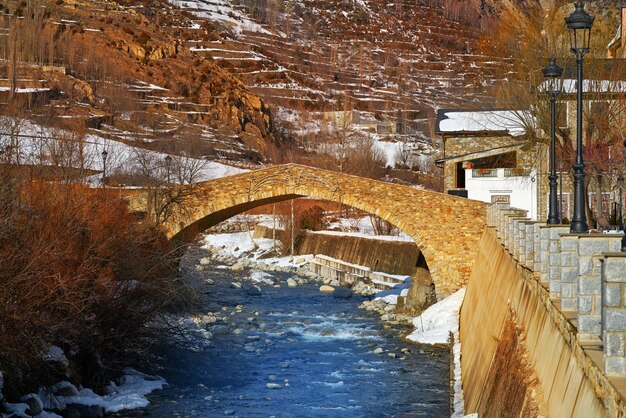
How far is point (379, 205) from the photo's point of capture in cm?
3108

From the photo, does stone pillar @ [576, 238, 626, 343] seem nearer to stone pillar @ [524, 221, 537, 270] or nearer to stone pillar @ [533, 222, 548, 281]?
stone pillar @ [533, 222, 548, 281]

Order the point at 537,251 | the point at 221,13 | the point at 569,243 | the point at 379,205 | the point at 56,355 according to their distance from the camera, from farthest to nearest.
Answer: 1. the point at 221,13
2. the point at 379,205
3. the point at 56,355
4. the point at 537,251
5. the point at 569,243

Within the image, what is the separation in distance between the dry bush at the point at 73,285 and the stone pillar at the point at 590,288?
365 inches

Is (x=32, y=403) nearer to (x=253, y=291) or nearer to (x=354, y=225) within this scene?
(x=253, y=291)

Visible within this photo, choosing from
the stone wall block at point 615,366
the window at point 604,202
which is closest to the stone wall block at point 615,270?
the stone wall block at point 615,366

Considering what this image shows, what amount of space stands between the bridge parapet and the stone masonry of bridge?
65.2 ft

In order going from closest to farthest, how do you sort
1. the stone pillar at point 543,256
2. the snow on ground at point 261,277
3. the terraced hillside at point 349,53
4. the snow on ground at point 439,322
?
the stone pillar at point 543,256 < the snow on ground at point 439,322 < the snow on ground at point 261,277 < the terraced hillside at point 349,53

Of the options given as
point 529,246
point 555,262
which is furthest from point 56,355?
point 555,262

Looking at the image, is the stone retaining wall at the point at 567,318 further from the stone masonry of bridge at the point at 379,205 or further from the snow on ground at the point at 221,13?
the snow on ground at the point at 221,13

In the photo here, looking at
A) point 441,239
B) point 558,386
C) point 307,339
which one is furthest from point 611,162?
point 558,386

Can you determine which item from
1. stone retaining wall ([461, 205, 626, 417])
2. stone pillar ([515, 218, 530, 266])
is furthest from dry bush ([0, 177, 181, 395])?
stone pillar ([515, 218, 530, 266])

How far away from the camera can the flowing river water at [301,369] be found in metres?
17.4

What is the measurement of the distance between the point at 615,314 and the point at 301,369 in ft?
50.3

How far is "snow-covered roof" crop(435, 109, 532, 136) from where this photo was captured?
33938 mm
